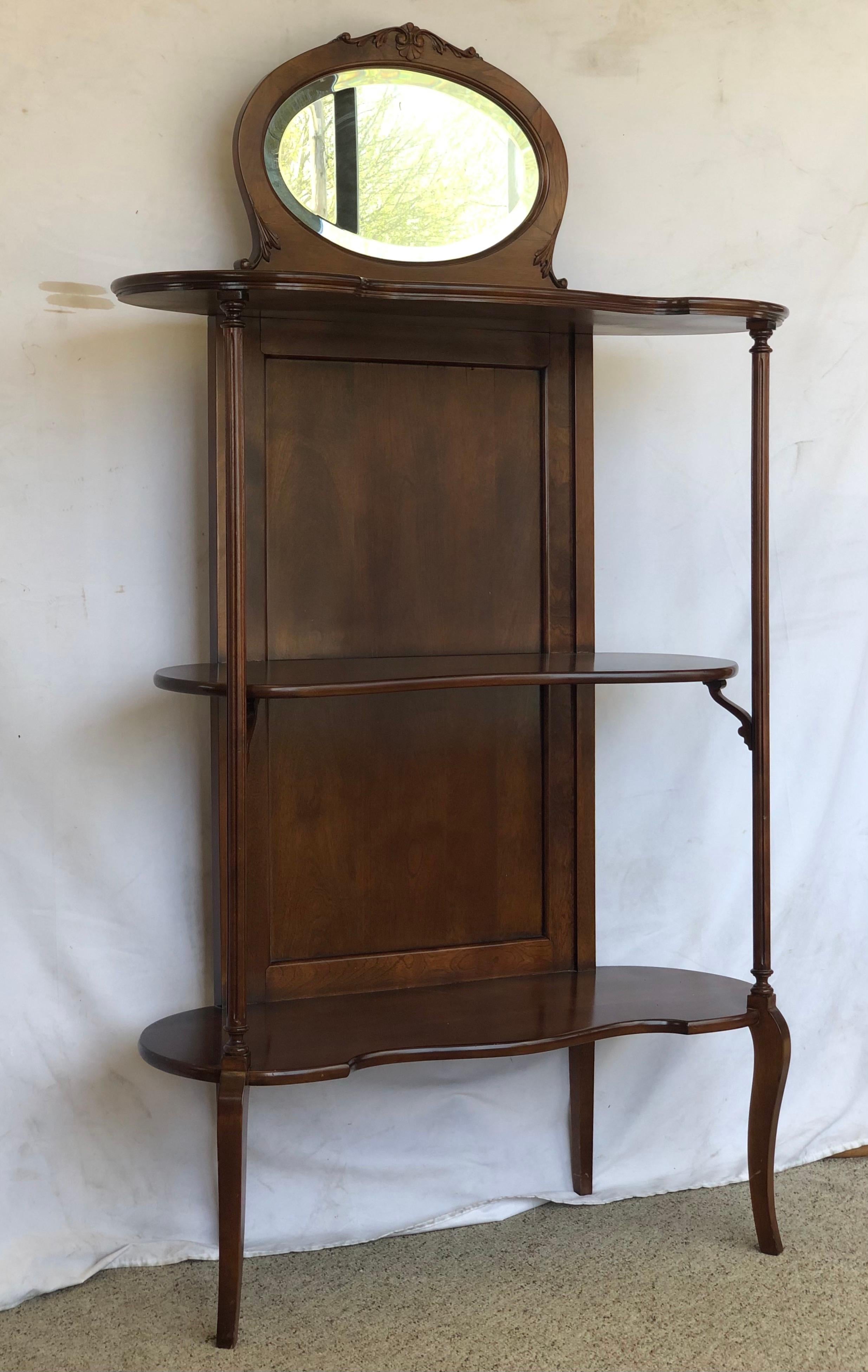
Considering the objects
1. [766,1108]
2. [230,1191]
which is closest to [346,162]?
[230,1191]

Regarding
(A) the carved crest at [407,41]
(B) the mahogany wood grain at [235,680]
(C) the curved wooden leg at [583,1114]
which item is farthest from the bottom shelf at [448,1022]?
(A) the carved crest at [407,41]

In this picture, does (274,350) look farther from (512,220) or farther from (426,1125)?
(426,1125)

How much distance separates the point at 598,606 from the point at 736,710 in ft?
1.37

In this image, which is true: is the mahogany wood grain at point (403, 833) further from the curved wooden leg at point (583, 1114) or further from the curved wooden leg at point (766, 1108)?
the curved wooden leg at point (766, 1108)

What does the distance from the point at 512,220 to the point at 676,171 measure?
46 cm

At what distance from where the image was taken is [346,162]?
2.15m

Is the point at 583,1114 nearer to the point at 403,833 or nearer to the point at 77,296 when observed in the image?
the point at 403,833

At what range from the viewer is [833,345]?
2.60 meters

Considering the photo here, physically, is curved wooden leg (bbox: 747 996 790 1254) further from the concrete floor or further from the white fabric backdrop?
the white fabric backdrop

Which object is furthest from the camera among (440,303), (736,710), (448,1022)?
(736,710)

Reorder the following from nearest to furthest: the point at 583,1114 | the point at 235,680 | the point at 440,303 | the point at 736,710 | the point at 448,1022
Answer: the point at 235,680 < the point at 440,303 < the point at 448,1022 < the point at 736,710 < the point at 583,1114

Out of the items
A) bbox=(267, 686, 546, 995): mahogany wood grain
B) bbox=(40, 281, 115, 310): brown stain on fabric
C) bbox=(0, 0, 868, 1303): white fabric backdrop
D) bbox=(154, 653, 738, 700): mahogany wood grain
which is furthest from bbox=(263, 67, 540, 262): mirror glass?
bbox=(267, 686, 546, 995): mahogany wood grain

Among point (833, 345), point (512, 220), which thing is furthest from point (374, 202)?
point (833, 345)

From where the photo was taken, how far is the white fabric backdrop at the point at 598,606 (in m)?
2.17
